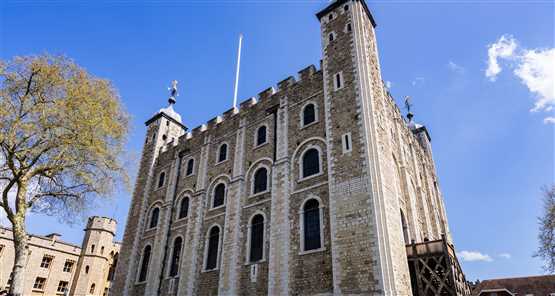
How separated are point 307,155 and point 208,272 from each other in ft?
26.0

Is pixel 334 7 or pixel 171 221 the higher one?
pixel 334 7

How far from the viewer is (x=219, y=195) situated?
20.9 metres

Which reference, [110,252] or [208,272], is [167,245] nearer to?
[208,272]

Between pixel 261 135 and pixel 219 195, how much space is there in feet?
14.1

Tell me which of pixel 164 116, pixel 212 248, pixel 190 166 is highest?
pixel 164 116

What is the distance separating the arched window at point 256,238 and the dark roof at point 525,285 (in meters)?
23.2

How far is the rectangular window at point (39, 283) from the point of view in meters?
34.8

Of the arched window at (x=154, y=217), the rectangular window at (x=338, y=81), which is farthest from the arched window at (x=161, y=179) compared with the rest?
the rectangular window at (x=338, y=81)

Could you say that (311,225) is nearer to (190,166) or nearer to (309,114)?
(309,114)

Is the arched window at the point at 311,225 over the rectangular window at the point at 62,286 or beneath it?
over

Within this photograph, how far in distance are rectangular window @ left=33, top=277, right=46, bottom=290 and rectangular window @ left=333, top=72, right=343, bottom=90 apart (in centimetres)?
3552

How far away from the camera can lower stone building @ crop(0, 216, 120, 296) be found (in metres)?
34.2

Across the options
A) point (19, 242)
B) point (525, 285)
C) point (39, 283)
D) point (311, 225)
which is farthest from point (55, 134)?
point (525, 285)

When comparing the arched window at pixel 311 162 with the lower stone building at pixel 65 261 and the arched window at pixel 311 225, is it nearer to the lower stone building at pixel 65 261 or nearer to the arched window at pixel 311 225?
the arched window at pixel 311 225
